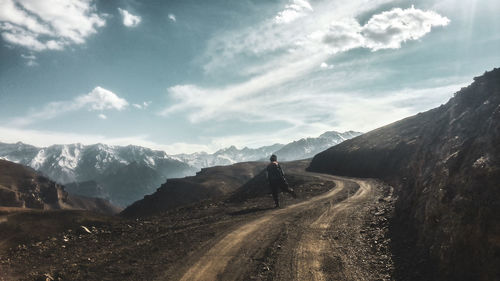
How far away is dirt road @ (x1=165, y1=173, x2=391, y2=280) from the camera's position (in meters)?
8.47

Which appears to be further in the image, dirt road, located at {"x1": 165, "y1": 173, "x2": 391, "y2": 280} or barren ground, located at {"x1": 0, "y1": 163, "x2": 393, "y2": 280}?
barren ground, located at {"x1": 0, "y1": 163, "x2": 393, "y2": 280}

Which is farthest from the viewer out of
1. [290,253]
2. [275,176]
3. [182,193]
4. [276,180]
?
[182,193]

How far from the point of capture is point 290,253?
396 inches

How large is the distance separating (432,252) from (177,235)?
9872 mm

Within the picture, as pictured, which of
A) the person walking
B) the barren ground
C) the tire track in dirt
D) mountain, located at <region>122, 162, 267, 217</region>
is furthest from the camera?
mountain, located at <region>122, 162, 267, 217</region>

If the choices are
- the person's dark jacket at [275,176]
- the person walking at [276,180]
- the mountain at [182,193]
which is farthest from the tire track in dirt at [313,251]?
the mountain at [182,193]

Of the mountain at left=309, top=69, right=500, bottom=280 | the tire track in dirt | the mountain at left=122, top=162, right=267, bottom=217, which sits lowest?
the mountain at left=122, top=162, right=267, bottom=217

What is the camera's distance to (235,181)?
498 ft

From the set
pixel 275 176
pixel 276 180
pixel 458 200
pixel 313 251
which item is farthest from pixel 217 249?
pixel 275 176

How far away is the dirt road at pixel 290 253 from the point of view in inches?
333

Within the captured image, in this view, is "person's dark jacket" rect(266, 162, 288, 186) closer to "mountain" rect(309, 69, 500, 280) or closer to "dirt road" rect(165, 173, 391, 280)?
"dirt road" rect(165, 173, 391, 280)

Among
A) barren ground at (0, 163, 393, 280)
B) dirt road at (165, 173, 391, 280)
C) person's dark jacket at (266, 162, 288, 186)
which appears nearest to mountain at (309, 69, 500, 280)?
barren ground at (0, 163, 393, 280)

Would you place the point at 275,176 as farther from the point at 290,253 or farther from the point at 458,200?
the point at 458,200

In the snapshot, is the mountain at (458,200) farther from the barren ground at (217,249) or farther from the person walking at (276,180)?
the person walking at (276,180)
